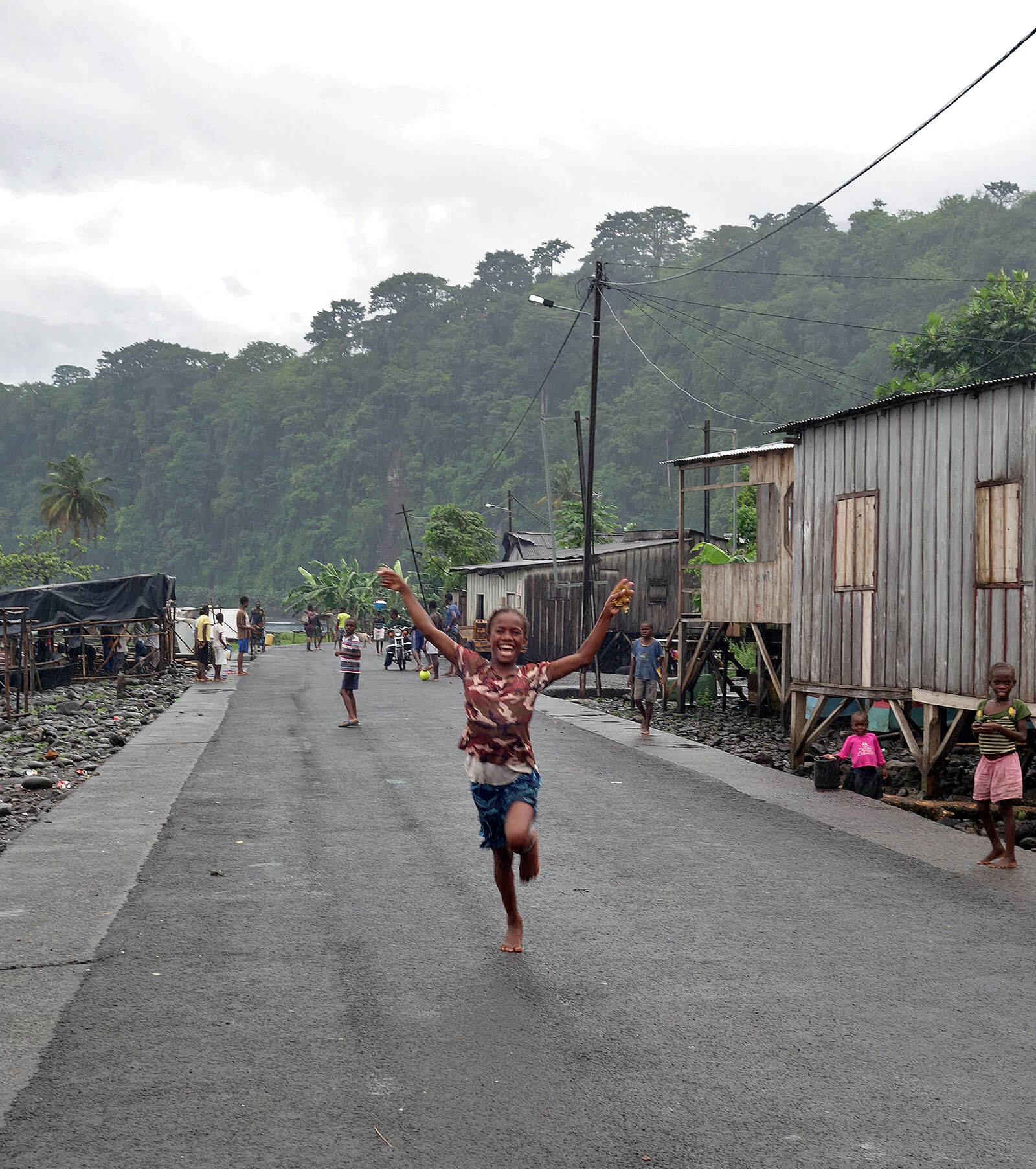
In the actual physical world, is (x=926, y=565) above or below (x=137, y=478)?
below

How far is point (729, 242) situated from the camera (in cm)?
9994

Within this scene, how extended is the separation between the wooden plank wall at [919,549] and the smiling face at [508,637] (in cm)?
647

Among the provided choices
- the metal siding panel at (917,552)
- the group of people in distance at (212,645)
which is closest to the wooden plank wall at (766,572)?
the metal siding panel at (917,552)

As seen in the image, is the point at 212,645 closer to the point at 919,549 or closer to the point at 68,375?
the point at 919,549

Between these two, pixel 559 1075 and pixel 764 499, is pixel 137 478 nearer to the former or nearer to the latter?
pixel 764 499

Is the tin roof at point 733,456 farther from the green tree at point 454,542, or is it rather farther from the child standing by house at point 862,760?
the green tree at point 454,542

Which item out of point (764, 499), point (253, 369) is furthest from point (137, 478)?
point (764, 499)

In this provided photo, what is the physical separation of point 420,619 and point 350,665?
11234mm

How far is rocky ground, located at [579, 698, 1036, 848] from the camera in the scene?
13469mm

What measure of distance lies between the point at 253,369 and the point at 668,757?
13161cm

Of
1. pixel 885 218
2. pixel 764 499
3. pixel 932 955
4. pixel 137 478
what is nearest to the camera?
pixel 932 955

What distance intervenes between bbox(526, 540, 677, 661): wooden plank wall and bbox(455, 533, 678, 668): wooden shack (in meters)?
0.02

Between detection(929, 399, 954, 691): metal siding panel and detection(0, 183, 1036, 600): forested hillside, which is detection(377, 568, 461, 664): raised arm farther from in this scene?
detection(0, 183, 1036, 600): forested hillside

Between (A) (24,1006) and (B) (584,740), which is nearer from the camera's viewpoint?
(A) (24,1006)
